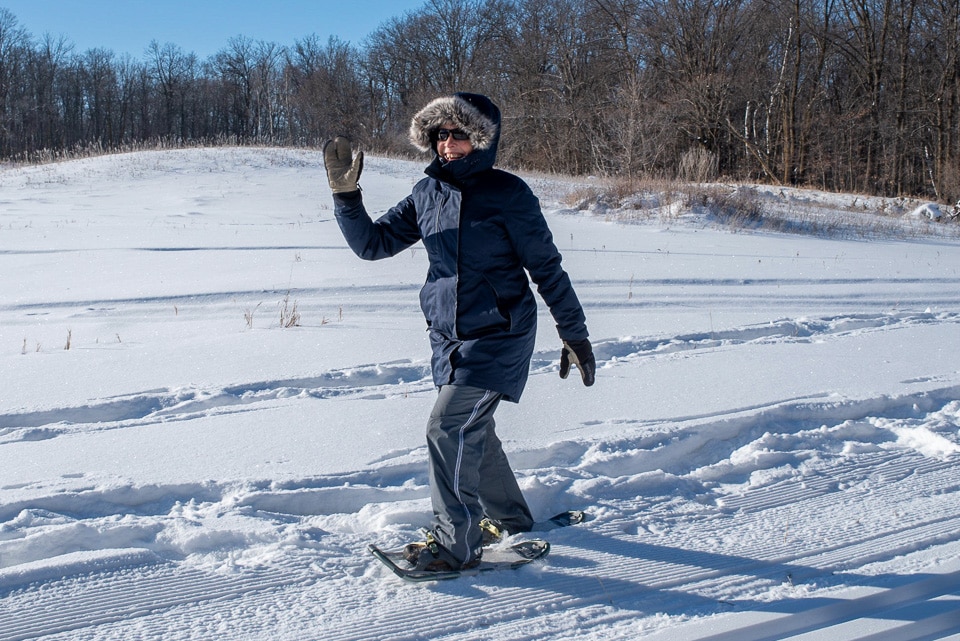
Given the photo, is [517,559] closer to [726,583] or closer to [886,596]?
[726,583]

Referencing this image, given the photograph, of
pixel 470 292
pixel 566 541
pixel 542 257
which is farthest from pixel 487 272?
pixel 566 541

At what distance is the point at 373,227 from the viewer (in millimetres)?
2980

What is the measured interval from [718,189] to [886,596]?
41.9 feet

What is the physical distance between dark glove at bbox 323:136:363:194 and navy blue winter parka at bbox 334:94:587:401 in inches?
11.2

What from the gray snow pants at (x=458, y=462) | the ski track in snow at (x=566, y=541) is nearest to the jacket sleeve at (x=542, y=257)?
the gray snow pants at (x=458, y=462)

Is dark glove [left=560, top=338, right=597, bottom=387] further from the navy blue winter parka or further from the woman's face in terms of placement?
the woman's face

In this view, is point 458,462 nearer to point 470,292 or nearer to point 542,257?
point 470,292

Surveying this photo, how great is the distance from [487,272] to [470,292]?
3.4 inches

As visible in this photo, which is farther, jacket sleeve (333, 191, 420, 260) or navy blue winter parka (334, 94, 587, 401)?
jacket sleeve (333, 191, 420, 260)

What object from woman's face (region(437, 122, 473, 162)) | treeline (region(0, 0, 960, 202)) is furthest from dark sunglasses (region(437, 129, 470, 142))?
treeline (region(0, 0, 960, 202))

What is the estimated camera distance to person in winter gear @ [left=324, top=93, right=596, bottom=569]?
2.70 meters

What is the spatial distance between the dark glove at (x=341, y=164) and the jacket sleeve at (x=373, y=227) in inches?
1.9

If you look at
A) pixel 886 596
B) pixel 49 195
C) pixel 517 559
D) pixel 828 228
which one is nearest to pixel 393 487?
pixel 517 559

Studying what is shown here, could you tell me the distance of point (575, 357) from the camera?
2.88 meters
